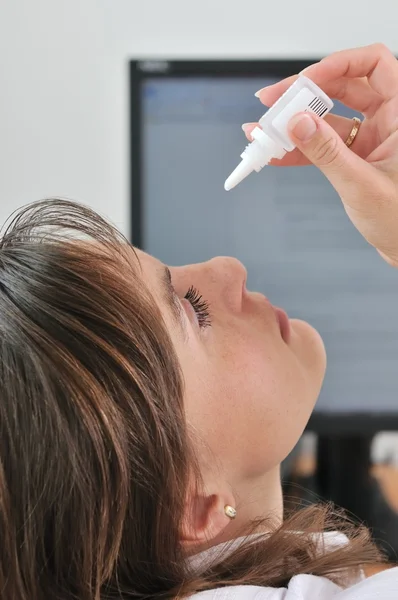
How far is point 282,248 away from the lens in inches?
29.9

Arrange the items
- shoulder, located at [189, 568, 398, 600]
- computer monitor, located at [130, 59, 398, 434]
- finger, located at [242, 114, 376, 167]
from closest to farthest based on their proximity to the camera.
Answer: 1. shoulder, located at [189, 568, 398, 600]
2. finger, located at [242, 114, 376, 167]
3. computer monitor, located at [130, 59, 398, 434]

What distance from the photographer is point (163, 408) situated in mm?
467

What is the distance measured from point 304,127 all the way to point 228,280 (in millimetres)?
175

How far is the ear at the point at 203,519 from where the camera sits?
0.50 meters

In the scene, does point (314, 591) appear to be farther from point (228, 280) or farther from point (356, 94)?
point (356, 94)

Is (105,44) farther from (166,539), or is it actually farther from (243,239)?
(166,539)

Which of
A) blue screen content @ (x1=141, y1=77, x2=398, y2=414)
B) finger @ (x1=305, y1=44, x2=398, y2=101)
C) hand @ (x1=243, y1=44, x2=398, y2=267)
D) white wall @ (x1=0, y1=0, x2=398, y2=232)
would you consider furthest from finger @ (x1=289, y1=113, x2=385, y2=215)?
white wall @ (x1=0, y1=0, x2=398, y2=232)

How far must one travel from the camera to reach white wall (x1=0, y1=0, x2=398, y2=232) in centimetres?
90

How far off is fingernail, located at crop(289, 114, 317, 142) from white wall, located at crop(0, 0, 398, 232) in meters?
0.46

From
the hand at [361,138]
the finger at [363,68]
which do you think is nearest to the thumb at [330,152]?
the hand at [361,138]

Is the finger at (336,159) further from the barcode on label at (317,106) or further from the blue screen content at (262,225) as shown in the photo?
the blue screen content at (262,225)

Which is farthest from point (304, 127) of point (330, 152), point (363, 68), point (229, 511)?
point (229, 511)

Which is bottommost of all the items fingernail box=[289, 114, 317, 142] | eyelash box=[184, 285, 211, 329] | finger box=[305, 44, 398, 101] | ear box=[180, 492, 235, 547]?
ear box=[180, 492, 235, 547]

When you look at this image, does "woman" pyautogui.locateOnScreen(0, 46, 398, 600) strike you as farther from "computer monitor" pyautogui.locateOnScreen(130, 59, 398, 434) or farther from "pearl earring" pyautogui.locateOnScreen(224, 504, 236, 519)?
"computer monitor" pyautogui.locateOnScreen(130, 59, 398, 434)
